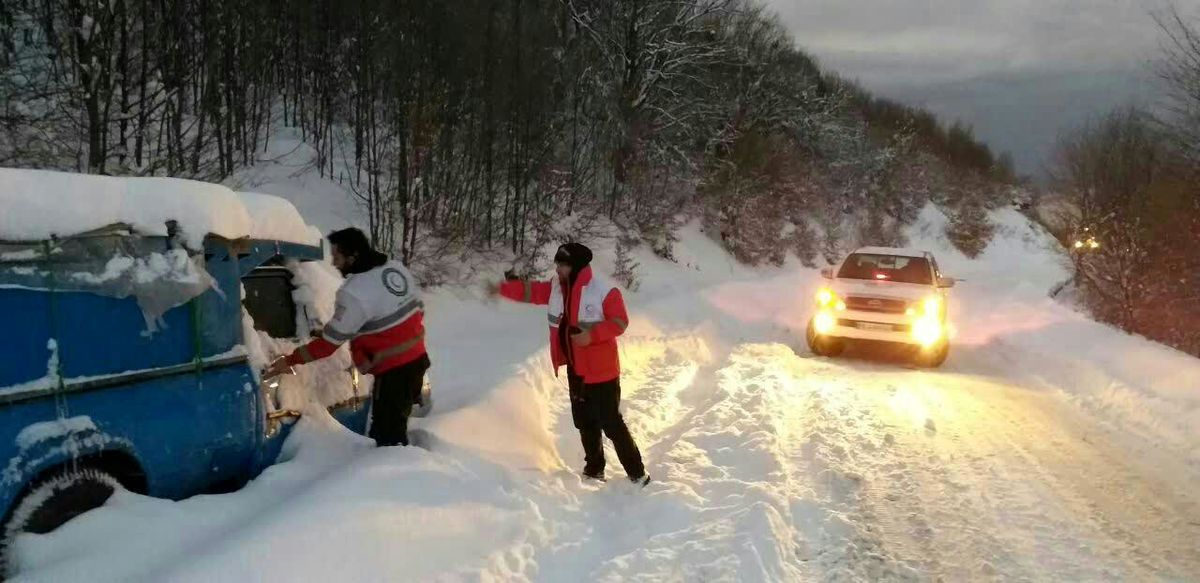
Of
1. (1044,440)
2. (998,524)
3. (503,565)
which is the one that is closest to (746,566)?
(503,565)

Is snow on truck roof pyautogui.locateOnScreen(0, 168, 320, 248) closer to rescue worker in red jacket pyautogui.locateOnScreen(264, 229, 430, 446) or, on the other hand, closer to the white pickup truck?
rescue worker in red jacket pyautogui.locateOnScreen(264, 229, 430, 446)

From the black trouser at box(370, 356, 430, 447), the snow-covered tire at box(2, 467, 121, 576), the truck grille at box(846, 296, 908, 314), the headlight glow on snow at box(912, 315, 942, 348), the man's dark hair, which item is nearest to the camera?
the snow-covered tire at box(2, 467, 121, 576)

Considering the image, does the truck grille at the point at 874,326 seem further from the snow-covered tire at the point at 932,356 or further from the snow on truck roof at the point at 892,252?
the snow on truck roof at the point at 892,252

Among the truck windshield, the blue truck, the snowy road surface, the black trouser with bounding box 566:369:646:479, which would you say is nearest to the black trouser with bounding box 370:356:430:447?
the snowy road surface

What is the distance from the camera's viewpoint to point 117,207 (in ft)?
11.5

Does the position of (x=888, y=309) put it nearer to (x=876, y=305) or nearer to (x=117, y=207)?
(x=876, y=305)

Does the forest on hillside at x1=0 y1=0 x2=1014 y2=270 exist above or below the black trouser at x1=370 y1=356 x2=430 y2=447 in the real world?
above

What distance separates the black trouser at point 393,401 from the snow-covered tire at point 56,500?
4.96 ft

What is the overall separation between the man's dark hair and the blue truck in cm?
42

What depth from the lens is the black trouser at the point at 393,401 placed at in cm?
471

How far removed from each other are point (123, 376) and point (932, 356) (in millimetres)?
10120

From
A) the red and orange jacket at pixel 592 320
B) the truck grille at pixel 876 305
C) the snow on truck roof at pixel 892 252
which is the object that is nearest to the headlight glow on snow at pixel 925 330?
the truck grille at pixel 876 305

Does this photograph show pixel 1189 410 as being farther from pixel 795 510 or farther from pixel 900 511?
pixel 795 510

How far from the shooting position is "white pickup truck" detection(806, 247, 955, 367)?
34.6ft
